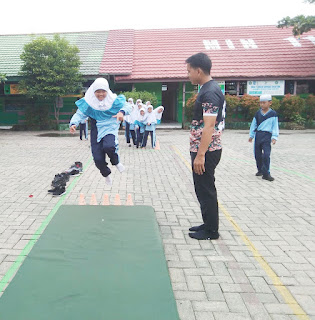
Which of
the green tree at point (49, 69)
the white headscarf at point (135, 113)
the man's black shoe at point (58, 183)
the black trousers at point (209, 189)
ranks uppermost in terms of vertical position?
the green tree at point (49, 69)

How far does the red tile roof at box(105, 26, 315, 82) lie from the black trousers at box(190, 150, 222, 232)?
17.1 meters

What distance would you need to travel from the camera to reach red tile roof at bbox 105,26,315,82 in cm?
2054

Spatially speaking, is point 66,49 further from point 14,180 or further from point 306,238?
point 306,238

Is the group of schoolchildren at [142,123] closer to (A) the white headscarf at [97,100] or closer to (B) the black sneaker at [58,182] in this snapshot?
(B) the black sneaker at [58,182]

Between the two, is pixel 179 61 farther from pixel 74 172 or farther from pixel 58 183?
pixel 58 183

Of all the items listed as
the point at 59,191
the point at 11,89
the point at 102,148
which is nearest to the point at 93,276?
the point at 102,148

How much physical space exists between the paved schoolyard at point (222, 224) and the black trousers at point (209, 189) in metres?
0.31

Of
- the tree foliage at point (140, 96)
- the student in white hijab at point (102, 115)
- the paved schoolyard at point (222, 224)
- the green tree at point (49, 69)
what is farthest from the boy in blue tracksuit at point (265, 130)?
the green tree at point (49, 69)

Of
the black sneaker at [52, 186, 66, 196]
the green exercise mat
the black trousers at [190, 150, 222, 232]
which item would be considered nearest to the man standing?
the black trousers at [190, 150, 222, 232]

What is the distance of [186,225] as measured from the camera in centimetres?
448

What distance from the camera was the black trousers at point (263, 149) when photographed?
7.00m

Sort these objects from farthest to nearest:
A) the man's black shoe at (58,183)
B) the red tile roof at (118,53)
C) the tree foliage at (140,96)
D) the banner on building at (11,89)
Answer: the red tile roof at (118,53)
the banner on building at (11,89)
the tree foliage at (140,96)
the man's black shoe at (58,183)

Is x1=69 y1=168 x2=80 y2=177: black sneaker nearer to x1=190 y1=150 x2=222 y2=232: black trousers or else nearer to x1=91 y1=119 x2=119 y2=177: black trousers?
x1=91 y1=119 x2=119 y2=177: black trousers

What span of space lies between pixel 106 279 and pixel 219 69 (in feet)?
65.7
